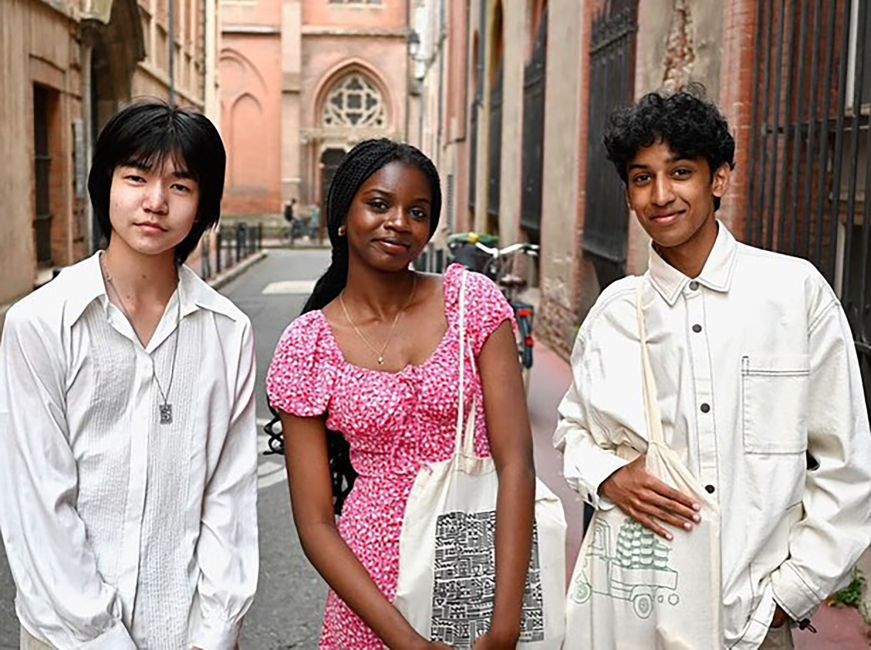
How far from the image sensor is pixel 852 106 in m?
4.92

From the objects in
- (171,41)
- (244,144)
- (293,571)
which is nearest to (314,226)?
(244,144)

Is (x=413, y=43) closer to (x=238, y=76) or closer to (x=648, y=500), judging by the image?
(x=238, y=76)

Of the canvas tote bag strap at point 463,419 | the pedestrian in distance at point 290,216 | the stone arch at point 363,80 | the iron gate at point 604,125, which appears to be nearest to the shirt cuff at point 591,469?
the canvas tote bag strap at point 463,419

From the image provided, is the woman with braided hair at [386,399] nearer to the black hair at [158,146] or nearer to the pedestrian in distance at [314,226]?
the black hair at [158,146]

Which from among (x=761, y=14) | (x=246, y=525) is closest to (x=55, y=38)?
(x=761, y=14)

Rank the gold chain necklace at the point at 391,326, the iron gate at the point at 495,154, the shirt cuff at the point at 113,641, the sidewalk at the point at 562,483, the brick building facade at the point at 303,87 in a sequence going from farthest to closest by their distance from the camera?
the brick building facade at the point at 303,87 < the iron gate at the point at 495,154 < the sidewalk at the point at 562,483 < the gold chain necklace at the point at 391,326 < the shirt cuff at the point at 113,641

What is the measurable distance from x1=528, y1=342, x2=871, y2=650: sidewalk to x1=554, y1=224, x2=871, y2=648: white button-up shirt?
2083 millimetres

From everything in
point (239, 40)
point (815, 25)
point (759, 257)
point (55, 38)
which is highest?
point (239, 40)

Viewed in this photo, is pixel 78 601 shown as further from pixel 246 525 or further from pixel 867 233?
pixel 867 233

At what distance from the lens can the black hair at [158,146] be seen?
2279 mm

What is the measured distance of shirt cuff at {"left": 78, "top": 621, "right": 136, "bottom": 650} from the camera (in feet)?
7.09

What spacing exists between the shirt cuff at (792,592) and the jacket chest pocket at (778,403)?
0.26 metres

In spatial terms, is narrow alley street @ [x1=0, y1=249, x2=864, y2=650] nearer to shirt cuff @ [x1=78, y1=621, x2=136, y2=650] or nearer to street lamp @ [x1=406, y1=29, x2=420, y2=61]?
shirt cuff @ [x1=78, y1=621, x2=136, y2=650]

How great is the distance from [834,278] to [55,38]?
32.7 ft
